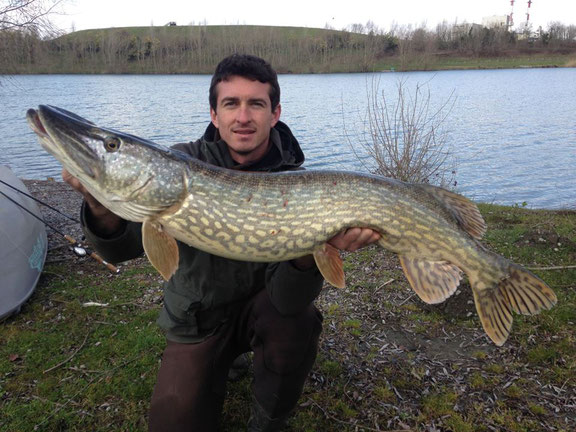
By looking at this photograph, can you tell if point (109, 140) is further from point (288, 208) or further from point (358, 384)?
point (358, 384)

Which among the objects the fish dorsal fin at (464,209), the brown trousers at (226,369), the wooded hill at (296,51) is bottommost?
the brown trousers at (226,369)

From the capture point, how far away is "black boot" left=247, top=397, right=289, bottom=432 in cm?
193

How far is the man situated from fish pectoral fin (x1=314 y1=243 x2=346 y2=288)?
6cm

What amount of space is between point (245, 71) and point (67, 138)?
40.8 inches

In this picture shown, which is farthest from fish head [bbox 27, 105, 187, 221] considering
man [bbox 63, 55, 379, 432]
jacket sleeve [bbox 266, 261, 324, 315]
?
jacket sleeve [bbox 266, 261, 324, 315]

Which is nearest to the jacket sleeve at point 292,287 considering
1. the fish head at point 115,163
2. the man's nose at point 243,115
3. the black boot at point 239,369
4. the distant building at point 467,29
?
the fish head at point 115,163

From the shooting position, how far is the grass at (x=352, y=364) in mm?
2111

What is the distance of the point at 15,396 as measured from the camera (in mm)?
2287

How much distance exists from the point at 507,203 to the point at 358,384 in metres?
6.38

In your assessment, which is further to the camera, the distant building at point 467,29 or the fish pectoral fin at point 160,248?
the distant building at point 467,29

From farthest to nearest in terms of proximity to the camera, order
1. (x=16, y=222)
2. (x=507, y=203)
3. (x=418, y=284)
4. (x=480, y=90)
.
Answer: (x=480, y=90) < (x=507, y=203) < (x=16, y=222) < (x=418, y=284)

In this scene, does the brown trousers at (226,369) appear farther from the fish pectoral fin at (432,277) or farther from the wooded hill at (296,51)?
the wooded hill at (296,51)

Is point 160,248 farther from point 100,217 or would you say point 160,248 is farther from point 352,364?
point 352,364

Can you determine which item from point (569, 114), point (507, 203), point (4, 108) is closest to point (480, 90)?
point (569, 114)
